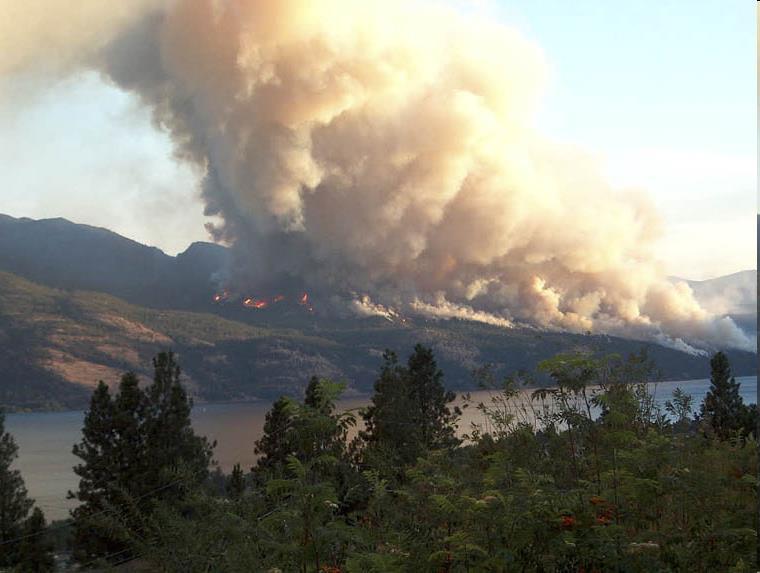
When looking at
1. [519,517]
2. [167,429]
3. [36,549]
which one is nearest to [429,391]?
[167,429]

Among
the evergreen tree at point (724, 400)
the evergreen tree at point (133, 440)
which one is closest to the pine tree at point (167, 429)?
the evergreen tree at point (133, 440)

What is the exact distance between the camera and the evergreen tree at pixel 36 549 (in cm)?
3238

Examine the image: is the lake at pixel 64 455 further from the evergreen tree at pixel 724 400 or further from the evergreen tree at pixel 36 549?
the evergreen tree at pixel 36 549

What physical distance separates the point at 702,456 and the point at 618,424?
5.14ft

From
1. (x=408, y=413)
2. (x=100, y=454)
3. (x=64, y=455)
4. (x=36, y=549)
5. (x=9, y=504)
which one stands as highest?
(x=408, y=413)

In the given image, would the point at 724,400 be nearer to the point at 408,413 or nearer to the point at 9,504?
the point at 408,413

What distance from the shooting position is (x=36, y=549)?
3353 cm

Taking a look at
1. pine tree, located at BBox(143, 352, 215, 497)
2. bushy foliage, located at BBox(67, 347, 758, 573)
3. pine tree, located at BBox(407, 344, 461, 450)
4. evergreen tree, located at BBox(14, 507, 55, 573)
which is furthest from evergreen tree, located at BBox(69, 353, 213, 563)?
bushy foliage, located at BBox(67, 347, 758, 573)

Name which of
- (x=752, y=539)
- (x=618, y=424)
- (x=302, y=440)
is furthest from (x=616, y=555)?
(x=618, y=424)

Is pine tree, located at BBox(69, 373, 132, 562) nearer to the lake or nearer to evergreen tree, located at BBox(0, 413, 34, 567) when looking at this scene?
evergreen tree, located at BBox(0, 413, 34, 567)

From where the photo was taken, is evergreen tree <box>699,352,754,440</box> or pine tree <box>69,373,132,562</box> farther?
pine tree <box>69,373,132,562</box>

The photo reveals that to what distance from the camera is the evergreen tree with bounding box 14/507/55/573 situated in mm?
32375

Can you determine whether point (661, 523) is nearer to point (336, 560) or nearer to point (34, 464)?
point (336, 560)

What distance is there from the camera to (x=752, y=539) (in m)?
7.27
